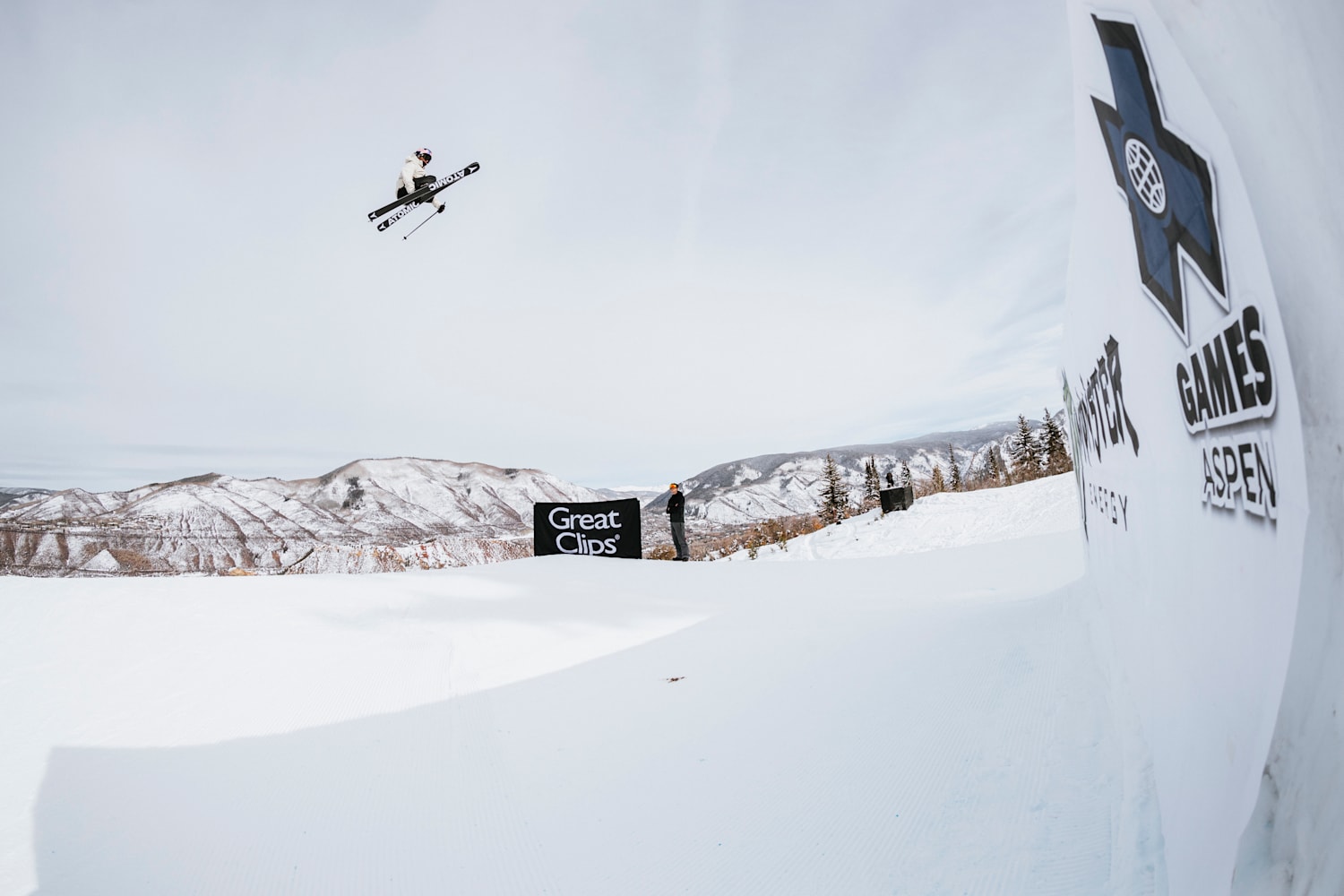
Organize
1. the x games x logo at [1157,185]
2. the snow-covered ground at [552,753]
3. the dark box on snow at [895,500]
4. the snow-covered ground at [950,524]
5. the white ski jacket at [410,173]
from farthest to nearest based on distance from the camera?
the dark box on snow at [895,500] < the snow-covered ground at [950,524] < the white ski jacket at [410,173] < the snow-covered ground at [552,753] < the x games x logo at [1157,185]

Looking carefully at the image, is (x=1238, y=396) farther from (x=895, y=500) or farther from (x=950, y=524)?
(x=895, y=500)

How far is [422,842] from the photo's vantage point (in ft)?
6.70

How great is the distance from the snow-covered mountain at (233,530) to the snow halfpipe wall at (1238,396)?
36.6 feet

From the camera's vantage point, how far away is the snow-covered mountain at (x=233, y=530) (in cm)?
1086

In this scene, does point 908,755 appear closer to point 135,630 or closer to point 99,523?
point 135,630

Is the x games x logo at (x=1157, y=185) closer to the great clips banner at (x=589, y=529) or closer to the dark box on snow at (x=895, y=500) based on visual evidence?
the great clips banner at (x=589, y=529)

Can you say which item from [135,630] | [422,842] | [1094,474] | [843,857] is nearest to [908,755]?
[843,857]

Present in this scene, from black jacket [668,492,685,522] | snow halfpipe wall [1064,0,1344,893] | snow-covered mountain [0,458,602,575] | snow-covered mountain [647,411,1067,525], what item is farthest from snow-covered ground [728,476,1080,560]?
snow-covered mountain [647,411,1067,525]

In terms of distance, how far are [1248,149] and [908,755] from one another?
220 centimetres

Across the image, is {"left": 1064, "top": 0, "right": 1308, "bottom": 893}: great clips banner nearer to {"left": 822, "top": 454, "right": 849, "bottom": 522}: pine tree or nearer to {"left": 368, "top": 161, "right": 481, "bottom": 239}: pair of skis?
{"left": 368, "top": 161, "right": 481, "bottom": 239}: pair of skis

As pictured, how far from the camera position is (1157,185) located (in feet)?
3.97

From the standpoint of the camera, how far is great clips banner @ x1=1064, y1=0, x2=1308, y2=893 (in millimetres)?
846

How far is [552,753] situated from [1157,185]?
9.88 ft

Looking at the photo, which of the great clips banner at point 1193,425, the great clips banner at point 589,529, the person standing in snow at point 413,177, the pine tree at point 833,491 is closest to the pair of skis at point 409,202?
the person standing in snow at point 413,177
